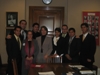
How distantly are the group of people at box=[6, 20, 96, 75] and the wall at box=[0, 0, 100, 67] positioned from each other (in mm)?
1301

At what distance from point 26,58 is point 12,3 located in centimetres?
222

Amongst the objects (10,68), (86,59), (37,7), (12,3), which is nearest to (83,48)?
(86,59)

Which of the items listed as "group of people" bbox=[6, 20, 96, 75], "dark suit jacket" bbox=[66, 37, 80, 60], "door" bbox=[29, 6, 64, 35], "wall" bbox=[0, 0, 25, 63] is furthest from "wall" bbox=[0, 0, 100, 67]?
"dark suit jacket" bbox=[66, 37, 80, 60]

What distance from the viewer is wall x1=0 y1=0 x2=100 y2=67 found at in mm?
5086

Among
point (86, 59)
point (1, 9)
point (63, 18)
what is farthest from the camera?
point (63, 18)

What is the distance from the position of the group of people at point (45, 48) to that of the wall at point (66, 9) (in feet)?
4.27

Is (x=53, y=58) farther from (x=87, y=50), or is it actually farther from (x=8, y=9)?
(x=8, y=9)

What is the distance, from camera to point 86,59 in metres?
3.74

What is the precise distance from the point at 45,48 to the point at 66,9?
2.17 meters

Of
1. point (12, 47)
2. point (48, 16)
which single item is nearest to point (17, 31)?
point (12, 47)

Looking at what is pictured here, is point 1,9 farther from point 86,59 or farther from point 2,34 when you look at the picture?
point 86,59

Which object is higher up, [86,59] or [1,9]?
[1,9]

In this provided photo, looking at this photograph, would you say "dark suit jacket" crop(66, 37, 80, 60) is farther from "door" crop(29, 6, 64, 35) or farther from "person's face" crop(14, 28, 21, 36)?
"door" crop(29, 6, 64, 35)

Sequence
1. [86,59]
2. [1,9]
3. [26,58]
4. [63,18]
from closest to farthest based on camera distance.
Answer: [26,58] → [86,59] → [1,9] → [63,18]
